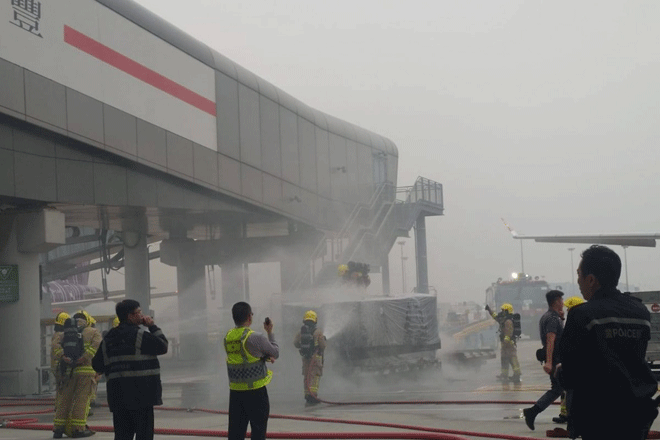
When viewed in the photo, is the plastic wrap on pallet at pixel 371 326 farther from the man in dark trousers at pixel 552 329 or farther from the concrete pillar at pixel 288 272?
the concrete pillar at pixel 288 272

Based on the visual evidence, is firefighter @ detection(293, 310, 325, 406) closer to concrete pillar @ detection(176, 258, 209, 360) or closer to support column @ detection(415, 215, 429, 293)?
concrete pillar @ detection(176, 258, 209, 360)

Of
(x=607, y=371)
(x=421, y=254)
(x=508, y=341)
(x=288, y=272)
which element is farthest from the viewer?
(x=421, y=254)

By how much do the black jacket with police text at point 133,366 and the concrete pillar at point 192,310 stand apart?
27067mm

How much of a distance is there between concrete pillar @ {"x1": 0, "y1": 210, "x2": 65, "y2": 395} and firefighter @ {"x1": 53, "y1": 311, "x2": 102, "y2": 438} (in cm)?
932

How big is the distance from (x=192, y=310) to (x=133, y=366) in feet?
97.3

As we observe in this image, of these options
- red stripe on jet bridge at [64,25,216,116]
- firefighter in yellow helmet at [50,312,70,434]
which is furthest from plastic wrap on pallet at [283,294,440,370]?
firefighter in yellow helmet at [50,312,70,434]

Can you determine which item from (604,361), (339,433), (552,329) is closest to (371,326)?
(339,433)

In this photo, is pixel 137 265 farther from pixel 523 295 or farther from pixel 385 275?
pixel 523 295

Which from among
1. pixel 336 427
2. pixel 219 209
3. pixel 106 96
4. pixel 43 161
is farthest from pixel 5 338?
pixel 336 427

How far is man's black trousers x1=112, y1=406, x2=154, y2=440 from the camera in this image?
8.28 metres

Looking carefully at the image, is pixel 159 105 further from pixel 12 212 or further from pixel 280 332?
pixel 280 332

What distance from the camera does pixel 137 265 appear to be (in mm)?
32062

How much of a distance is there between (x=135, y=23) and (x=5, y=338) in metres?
9.02

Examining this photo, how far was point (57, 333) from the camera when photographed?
1511 cm
